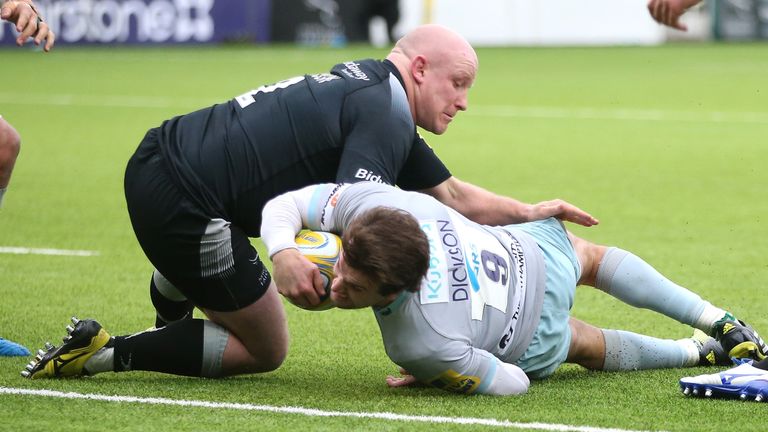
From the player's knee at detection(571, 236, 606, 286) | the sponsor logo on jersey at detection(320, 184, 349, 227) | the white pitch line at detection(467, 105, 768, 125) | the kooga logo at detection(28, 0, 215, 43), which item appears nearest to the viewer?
the sponsor logo on jersey at detection(320, 184, 349, 227)

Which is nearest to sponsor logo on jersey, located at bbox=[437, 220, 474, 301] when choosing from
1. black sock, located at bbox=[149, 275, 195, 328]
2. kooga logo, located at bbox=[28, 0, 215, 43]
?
black sock, located at bbox=[149, 275, 195, 328]

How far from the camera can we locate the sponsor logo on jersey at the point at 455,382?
16.3 ft

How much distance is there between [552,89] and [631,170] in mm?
7986

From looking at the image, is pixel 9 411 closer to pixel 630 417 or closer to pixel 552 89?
pixel 630 417

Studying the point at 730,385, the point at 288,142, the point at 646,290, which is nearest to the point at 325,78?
the point at 288,142

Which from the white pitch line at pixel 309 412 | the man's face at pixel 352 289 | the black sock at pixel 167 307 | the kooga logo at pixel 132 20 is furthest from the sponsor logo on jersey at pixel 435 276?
the kooga logo at pixel 132 20

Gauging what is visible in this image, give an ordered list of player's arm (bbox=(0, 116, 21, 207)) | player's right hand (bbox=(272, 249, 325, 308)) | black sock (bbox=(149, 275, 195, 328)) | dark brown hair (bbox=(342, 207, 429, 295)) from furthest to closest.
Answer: black sock (bbox=(149, 275, 195, 328)) < player's arm (bbox=(0, 116, 21, 207)) < player's right hand (bbox=(272, 249, 325, 308)) < dark brown hair (bbox=(342, 207, 429, 295))

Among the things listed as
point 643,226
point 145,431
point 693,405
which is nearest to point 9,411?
point 145,431

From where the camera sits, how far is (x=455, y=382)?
500 centimetres

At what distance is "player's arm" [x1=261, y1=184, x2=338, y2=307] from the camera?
4730mm

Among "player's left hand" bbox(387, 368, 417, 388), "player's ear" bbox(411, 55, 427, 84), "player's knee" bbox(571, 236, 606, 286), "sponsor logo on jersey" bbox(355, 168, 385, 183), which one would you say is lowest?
"player's left hand" bbox(387, 368, 417, 388)

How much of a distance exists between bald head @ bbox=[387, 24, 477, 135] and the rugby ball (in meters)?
0.85

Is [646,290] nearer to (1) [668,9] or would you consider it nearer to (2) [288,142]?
(2) [288,142]

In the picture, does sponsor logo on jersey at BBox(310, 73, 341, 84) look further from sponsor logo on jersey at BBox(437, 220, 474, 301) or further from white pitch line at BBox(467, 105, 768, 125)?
white pitch line at BBox(467, 105, 768, 125)
